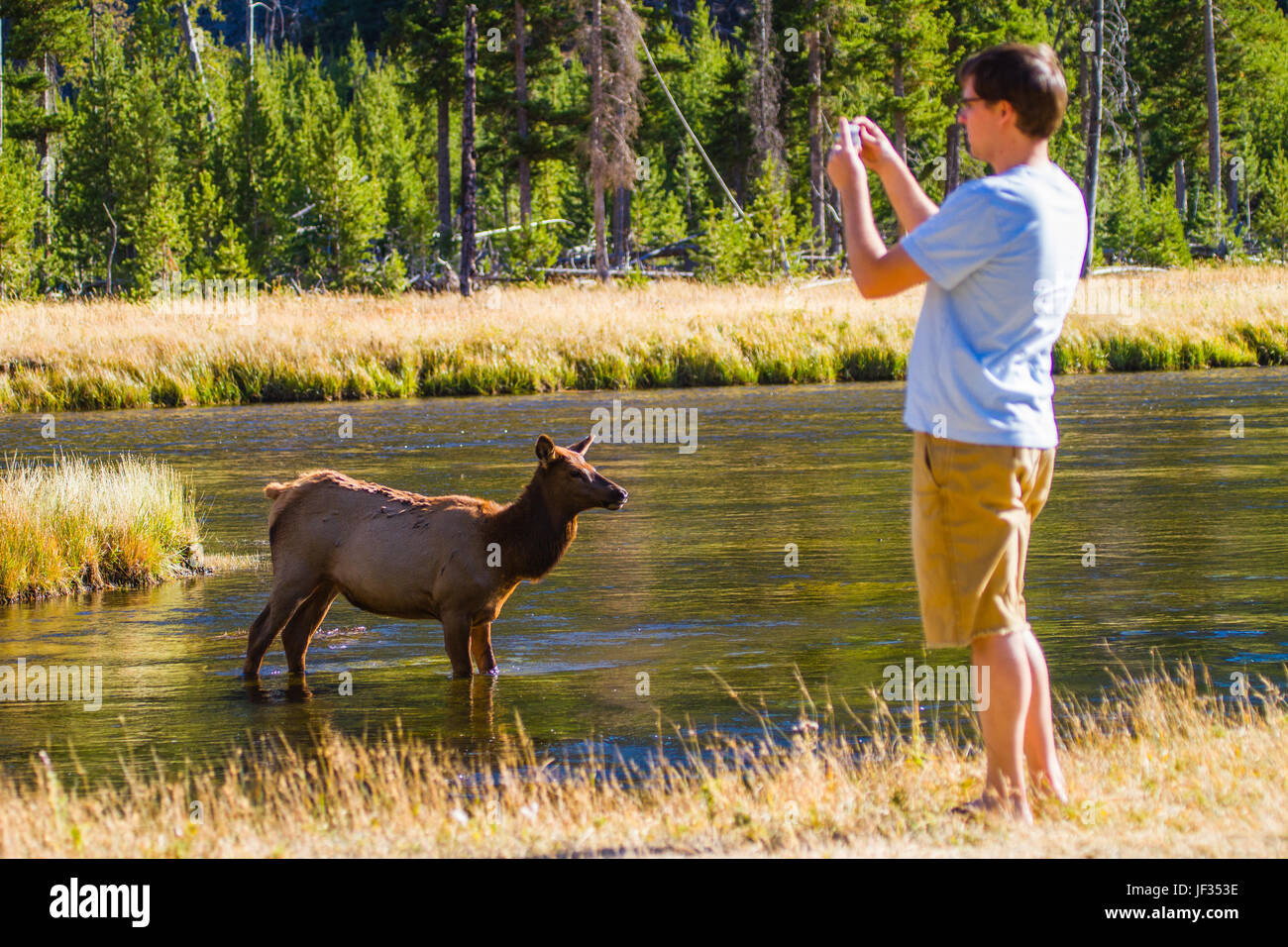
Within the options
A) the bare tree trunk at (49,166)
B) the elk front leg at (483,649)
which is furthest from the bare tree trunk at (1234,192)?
the elk front leg at (483,649)

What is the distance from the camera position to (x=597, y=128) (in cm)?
5378

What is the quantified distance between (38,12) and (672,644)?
5459 cm

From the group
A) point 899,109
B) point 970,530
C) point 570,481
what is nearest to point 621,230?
point 899,109

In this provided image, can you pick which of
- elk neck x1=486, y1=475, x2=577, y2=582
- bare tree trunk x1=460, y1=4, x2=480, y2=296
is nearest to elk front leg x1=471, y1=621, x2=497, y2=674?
elk neck x1=486, y1=475, x2=577, y2=582

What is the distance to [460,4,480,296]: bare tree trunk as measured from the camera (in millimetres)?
42688

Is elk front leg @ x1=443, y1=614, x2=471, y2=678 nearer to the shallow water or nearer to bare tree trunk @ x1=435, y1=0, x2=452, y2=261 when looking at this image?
the shallow water

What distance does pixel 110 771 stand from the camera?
806 cm

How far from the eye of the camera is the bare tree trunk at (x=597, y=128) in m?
52.6

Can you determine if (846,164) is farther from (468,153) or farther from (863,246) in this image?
(468,153)

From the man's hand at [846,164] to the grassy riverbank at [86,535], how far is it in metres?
10.1

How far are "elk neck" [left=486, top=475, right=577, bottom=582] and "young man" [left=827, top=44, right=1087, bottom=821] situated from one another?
4452 millimetres

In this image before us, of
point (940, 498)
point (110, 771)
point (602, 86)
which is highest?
point (602, 86)
